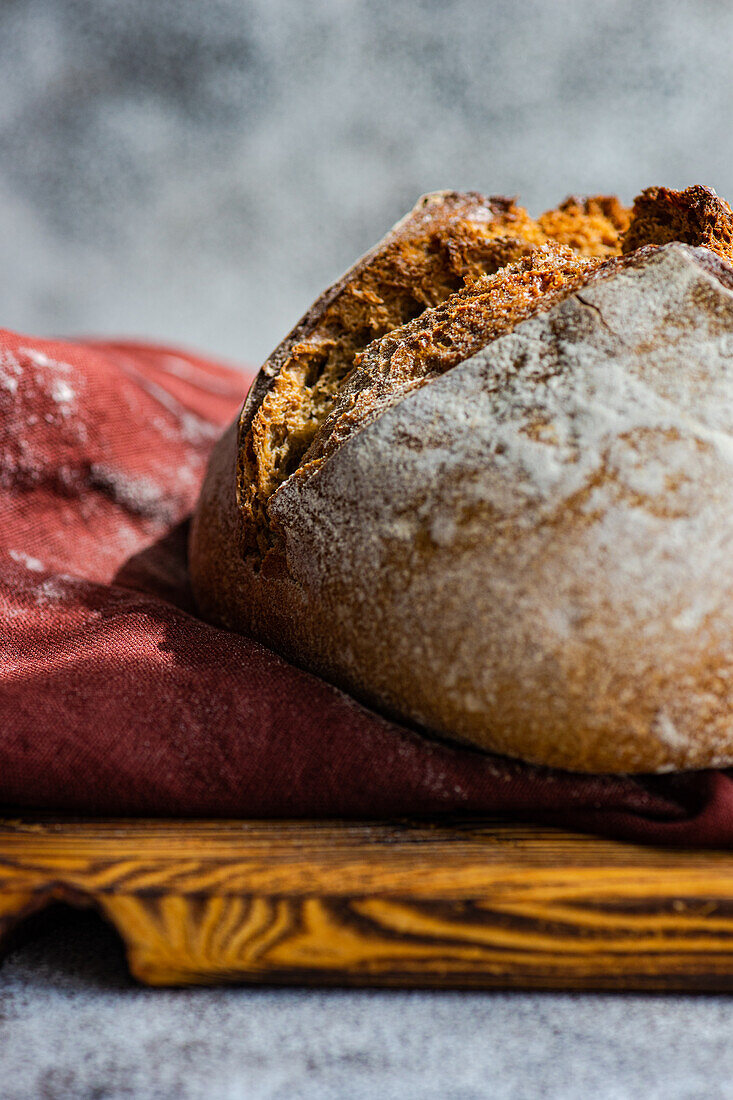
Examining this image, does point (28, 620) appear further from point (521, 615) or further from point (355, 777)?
point (521, 615)

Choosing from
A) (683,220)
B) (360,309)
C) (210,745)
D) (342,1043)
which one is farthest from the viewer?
(360,309)

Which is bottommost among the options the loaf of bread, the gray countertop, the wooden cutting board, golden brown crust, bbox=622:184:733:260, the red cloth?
the gray countertop

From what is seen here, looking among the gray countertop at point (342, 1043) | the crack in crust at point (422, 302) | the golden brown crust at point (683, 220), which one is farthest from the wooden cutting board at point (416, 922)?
the golden brown crust at point (683, 220)

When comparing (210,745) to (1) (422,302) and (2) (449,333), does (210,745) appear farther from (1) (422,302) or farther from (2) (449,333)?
(1) (422,302)

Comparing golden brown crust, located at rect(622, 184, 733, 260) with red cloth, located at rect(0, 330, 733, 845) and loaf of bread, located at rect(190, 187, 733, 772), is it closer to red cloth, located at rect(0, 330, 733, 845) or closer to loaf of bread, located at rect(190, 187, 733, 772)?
loaf of bread, located at rect(190, 187, 733, 772)

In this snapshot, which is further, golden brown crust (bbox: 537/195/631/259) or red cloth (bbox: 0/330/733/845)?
golden brown crust (bbox: 537/195/631/259)

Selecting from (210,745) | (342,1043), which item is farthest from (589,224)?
(342,1043)

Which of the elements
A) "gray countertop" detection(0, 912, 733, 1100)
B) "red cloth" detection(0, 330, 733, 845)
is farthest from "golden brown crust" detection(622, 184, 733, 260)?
"gray countertop" detection(0, 912, 733, 1100)
